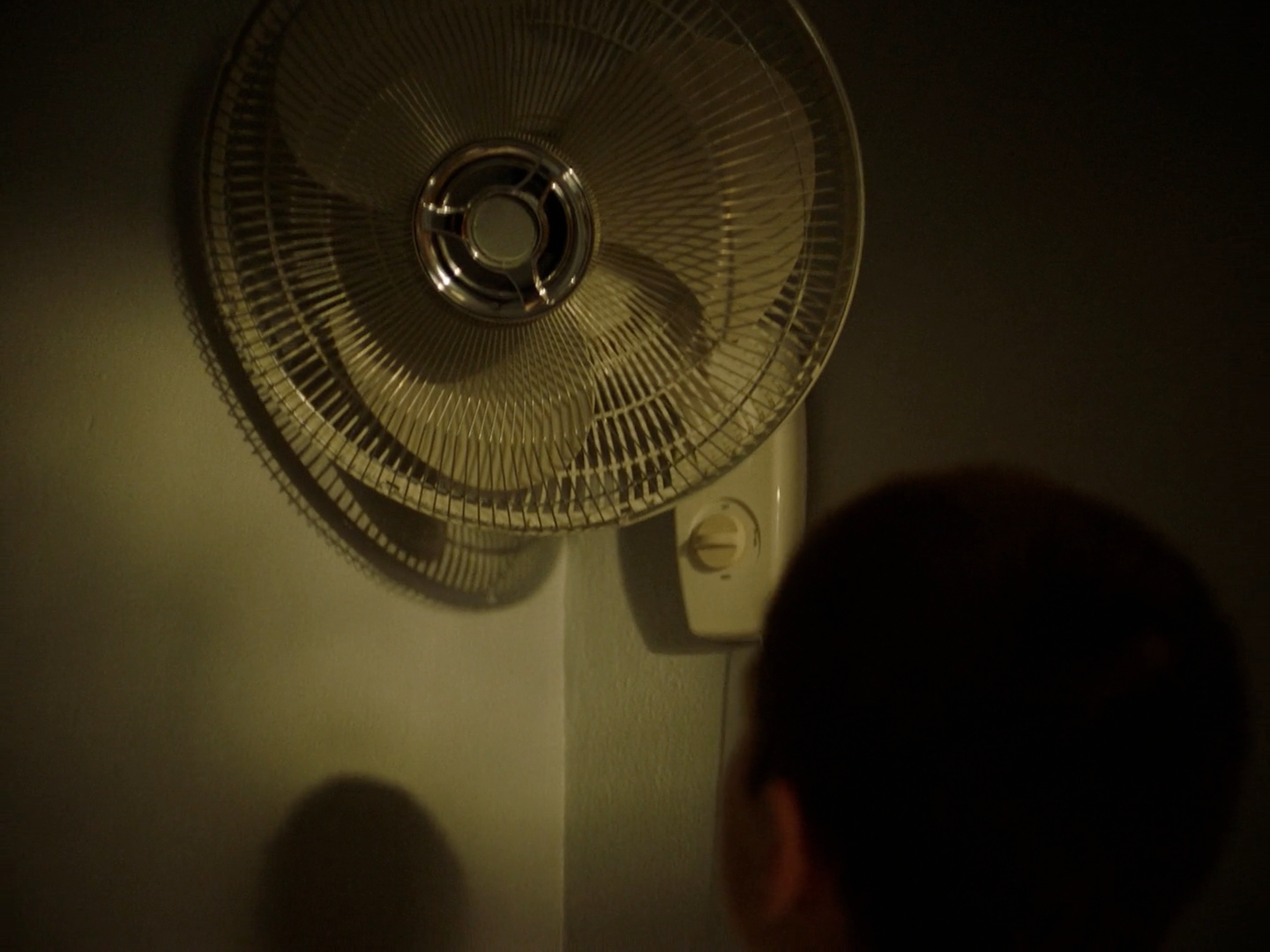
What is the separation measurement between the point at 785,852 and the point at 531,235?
0.42 m

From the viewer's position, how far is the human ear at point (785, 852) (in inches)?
17.4

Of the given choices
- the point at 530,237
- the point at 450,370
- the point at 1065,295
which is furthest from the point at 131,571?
the point at 1065,295

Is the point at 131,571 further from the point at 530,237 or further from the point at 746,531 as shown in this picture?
the point at 746,531

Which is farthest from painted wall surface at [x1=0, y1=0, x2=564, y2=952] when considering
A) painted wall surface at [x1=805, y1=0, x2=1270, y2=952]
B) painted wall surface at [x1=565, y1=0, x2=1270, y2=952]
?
painted wall surface at [x1=805, y1=0, x2=1270, y2=952]

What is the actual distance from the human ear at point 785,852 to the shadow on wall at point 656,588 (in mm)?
378

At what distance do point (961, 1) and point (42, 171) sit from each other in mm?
666

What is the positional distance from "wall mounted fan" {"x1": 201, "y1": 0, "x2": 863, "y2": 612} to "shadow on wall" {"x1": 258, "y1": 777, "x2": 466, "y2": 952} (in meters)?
0.31

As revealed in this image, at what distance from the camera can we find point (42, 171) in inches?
21.5

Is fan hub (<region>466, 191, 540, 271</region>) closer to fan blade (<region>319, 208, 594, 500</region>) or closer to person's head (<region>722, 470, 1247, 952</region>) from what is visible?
fan blade (<region>319, 208, 594, 500</region>)

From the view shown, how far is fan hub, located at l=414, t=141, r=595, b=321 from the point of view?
1.86 feet

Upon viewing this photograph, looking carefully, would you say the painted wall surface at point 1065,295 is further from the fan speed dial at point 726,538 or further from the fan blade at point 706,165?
the fan blade at point 706,165

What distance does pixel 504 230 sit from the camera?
1.91 feet

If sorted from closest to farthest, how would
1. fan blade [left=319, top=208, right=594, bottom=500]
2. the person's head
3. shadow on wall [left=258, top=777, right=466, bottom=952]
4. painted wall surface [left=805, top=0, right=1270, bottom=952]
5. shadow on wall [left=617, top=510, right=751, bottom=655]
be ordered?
1. the person's head
2. painted wall surface [left=805, top=0, right=1270, bottom=952]
3. fan blade [left=319, top=208, right=594, bottom=500]
4. shadow on wall [left=258, top=777, right=466, bottom=952]
5. shadow on wall [left=617, top=510, right=751, bottom=655]

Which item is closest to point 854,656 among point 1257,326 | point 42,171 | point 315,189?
point 1257,326
